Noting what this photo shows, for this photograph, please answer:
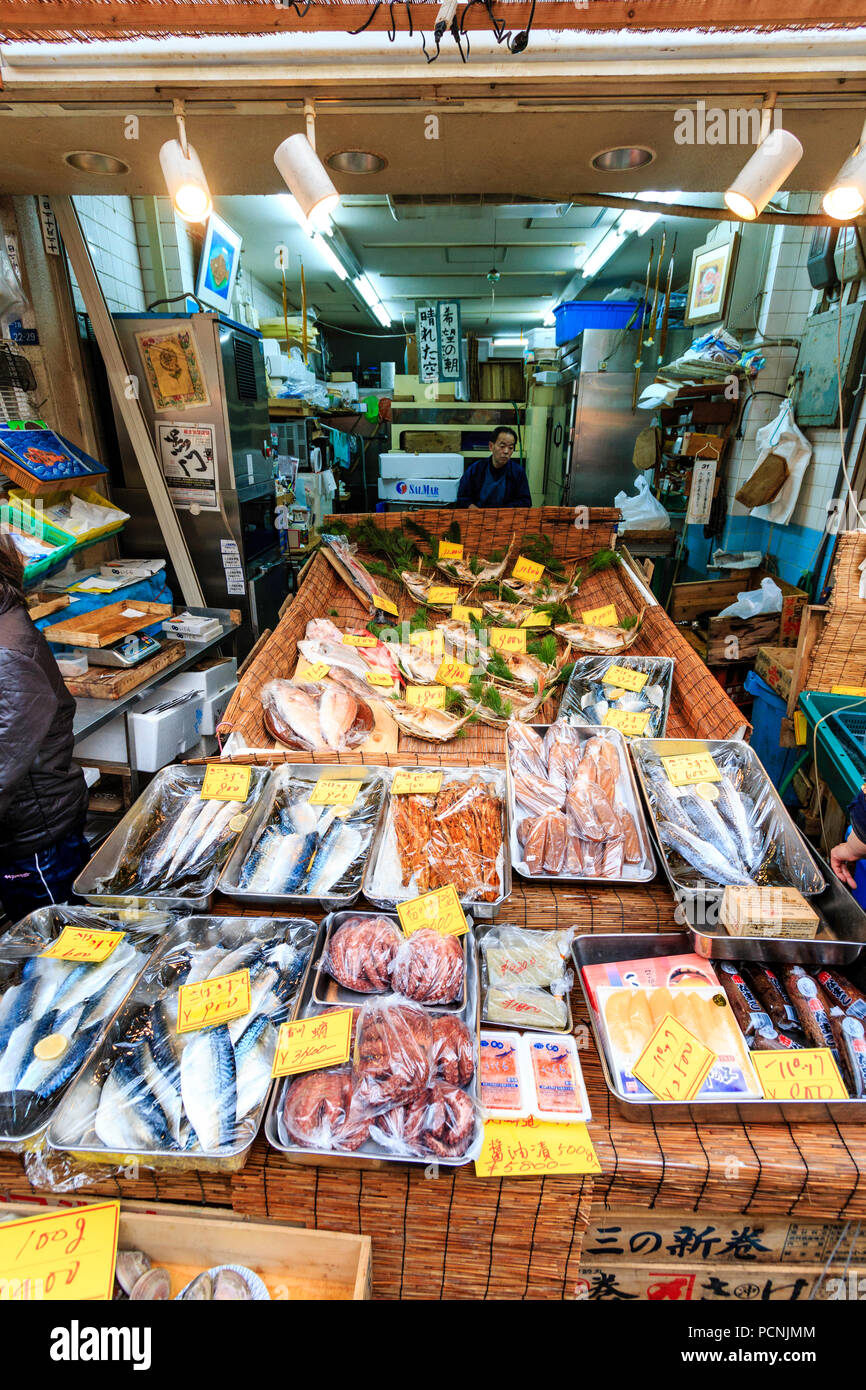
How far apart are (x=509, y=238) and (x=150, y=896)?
31.8 feet

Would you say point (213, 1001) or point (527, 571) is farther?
point (527, 571)

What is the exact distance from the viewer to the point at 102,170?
3.45 m

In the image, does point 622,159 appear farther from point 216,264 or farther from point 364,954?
point 216,264

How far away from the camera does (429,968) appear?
5.69ft

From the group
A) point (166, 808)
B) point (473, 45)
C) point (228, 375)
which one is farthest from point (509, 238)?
point (166, 808)

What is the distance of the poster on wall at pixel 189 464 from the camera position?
509 centimetres

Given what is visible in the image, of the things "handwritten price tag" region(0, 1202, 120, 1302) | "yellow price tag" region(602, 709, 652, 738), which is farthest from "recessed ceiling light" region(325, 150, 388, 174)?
"handwritten price tag" region(0, 1202, 120, 1302)

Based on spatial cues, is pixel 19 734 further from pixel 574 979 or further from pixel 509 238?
pixel 509 238

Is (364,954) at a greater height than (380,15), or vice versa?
(380,15)

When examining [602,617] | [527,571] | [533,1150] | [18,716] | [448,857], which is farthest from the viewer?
[527,571]

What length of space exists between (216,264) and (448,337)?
3.52 m

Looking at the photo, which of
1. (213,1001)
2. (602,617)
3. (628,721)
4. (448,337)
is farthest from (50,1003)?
(448,337)

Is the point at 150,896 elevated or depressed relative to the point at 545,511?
depressed

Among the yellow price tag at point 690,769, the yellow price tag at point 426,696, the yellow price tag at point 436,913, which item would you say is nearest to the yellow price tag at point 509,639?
the yellow price tag at point 426,696
